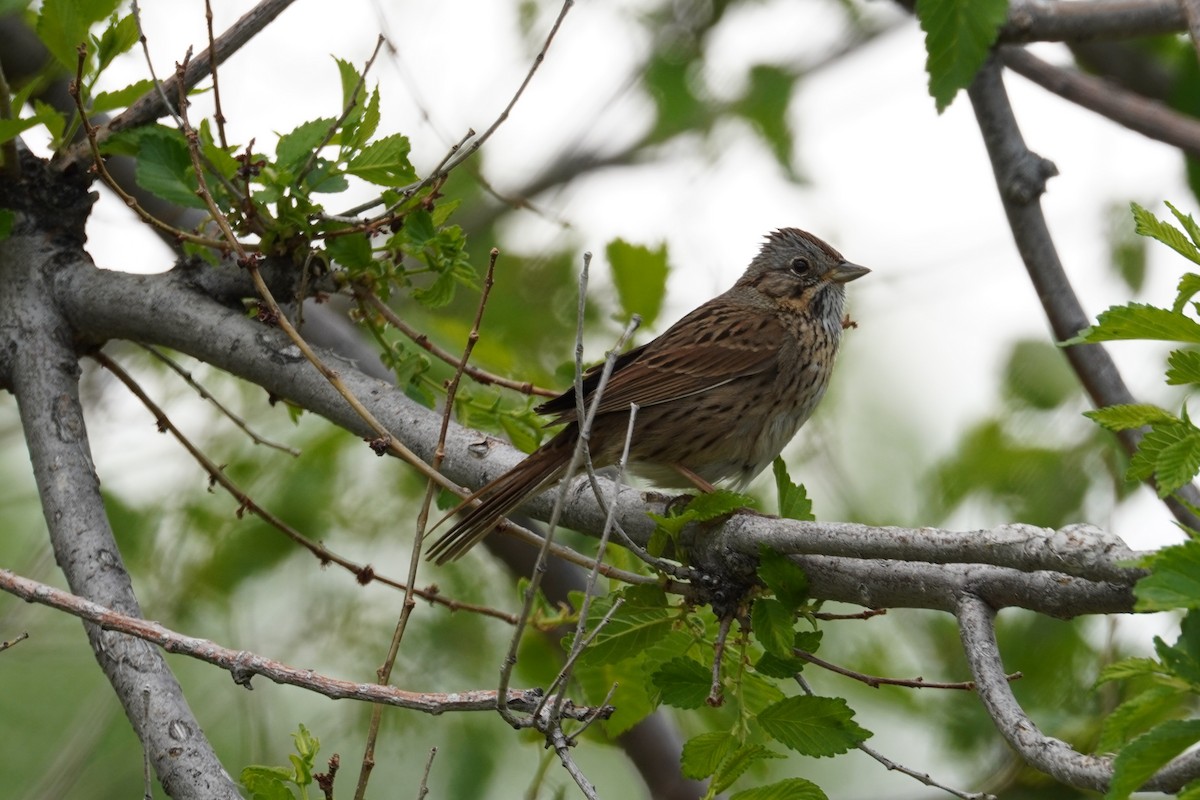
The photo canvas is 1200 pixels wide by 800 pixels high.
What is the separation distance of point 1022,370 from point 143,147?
3.67 meters

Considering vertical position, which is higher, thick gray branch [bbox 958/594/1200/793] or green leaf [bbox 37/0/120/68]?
green leaf [bbox 37/0/120/68]

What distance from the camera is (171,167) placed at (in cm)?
338

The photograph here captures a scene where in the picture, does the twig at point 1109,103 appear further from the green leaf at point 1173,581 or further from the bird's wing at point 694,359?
the green leaf at point 1173,581

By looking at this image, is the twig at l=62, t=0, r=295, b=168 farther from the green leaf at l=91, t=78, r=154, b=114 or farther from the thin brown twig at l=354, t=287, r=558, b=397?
the thin brown twig at l=354, t=287, r=558, b=397

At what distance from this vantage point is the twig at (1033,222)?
13.1 ft

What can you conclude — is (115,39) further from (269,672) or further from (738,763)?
(738,763)

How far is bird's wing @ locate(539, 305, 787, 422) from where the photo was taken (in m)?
4.44

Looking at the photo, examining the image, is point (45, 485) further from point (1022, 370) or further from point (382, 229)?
point (1022, 370)

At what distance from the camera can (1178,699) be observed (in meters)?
1.93

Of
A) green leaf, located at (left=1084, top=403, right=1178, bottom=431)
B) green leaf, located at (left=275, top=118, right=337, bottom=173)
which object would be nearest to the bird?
green leaf, located at (left=275, top=118, right=337, bottom=173)

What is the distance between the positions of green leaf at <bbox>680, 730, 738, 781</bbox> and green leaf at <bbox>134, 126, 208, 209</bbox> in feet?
5.96

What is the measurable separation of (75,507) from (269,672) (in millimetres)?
1012

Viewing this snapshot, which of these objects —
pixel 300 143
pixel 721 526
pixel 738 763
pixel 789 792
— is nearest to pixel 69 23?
pixel 300 143

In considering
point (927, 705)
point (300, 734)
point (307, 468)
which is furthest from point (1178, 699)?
point (307, 468)
